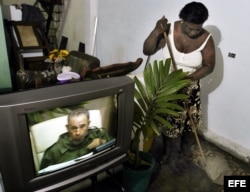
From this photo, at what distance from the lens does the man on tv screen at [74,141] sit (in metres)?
1.00

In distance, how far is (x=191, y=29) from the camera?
164 cm

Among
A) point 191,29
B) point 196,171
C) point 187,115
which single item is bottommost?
point 196,171

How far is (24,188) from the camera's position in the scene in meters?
0.98

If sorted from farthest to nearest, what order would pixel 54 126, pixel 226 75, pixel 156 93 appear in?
pixel 226 75, pixel 156 93, pixel 54 126

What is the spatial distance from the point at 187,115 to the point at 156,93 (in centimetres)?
60

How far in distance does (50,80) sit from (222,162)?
1662mm

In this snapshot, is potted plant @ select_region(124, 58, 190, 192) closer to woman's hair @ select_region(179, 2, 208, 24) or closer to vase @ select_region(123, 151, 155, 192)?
vase @ select_region(123, 151, 155, 192)

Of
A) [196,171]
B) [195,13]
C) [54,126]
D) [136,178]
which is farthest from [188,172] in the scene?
A: [54,126]

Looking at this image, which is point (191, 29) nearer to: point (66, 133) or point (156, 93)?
point (156, 93)

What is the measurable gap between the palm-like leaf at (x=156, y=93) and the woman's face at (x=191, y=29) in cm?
38

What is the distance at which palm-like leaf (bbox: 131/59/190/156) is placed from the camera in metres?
1.38

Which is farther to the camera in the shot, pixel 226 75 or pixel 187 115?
pixel 226 75

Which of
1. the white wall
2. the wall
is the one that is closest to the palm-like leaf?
the white wall

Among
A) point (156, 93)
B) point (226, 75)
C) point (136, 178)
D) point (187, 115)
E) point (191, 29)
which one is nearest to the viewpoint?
point (156, 93)
